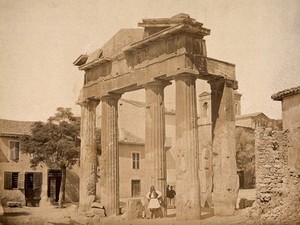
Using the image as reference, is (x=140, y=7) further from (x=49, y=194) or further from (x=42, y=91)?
(x=49, y=194)

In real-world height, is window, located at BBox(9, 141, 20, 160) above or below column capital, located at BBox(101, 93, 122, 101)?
below

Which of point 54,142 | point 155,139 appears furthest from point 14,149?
point 155,139

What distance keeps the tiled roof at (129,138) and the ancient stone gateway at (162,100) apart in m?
9.02

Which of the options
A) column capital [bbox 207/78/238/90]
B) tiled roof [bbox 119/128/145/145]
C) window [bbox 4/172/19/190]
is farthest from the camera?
tiled roof [bbox 119/128/145/145]

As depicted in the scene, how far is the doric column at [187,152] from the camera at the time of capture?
1098 centimetres

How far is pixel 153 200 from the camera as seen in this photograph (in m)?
11.9

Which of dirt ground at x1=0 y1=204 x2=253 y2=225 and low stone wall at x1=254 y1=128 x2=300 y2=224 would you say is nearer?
low stone wall at x1=254 y1=128 x2=300 y2=224

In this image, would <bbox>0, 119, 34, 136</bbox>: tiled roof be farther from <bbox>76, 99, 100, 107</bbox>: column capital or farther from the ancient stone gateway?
the ancient stone gateway

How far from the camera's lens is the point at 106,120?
14344mm

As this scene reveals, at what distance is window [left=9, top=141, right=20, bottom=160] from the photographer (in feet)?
64.6

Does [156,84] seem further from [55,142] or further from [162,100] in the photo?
[55,142]

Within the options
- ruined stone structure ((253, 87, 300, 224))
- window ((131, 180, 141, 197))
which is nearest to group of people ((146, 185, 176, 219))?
ruined stone structure ((253, 87, 300, 224))

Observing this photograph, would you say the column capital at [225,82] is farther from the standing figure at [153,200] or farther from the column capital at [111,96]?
the standing figure at [153,200]

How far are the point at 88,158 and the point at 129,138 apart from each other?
975cm
